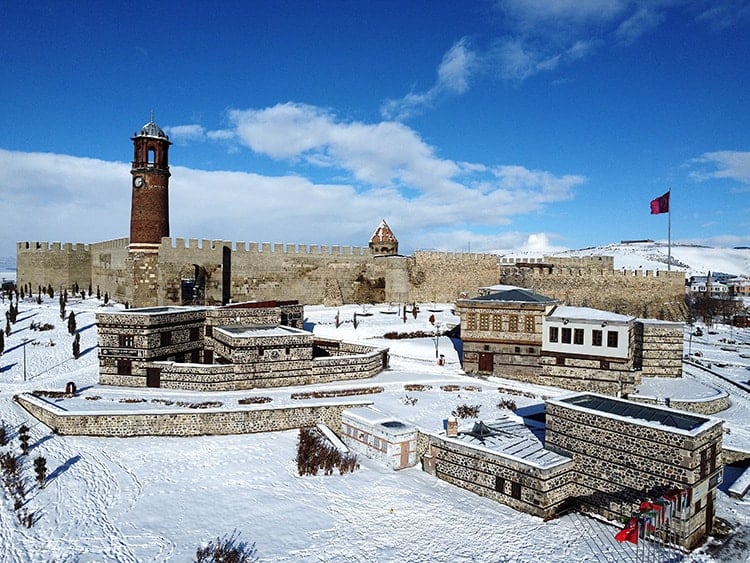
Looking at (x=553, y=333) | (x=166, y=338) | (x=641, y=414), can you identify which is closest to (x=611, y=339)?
(x=553, y=333)

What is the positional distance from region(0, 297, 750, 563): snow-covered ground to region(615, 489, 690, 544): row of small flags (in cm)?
42

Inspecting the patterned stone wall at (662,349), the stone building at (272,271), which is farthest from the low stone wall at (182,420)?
the patterned stone wall at (662,349)

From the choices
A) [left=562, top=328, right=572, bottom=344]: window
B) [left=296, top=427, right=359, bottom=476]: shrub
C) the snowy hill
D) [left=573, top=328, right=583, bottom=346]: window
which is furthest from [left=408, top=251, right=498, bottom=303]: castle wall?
the snowy hill

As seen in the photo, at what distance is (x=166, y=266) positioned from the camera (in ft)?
93.6

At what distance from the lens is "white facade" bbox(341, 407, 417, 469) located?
14398 millimetres

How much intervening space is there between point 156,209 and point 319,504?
20.6m

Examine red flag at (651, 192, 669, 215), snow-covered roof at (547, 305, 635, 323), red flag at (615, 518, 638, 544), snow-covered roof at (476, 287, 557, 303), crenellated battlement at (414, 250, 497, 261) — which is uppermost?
red flag at (651, 192, 669, 215)

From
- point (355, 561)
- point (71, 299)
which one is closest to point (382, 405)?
point (355, 561)

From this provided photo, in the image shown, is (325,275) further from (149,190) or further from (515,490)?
(515,490)

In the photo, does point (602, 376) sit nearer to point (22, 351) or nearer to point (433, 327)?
point (433, 327)

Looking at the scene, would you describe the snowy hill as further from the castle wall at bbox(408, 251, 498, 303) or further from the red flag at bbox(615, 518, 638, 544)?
the red flag at bbox(615, 518, 638, 544)

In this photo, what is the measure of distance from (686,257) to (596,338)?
138772mm

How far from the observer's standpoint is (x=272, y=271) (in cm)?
3372

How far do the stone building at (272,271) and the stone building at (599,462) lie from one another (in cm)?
2004
